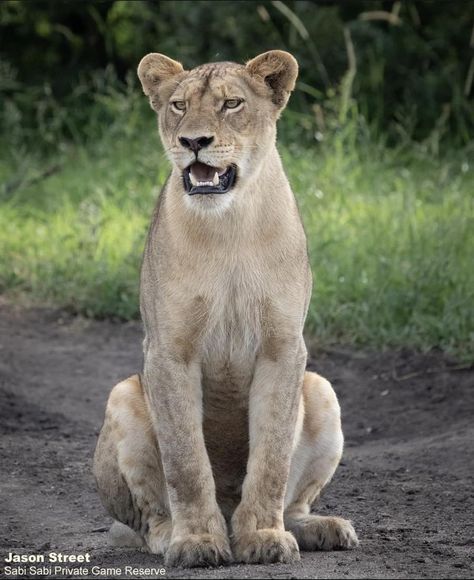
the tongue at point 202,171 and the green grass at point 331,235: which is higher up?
the tongue at point 202,171

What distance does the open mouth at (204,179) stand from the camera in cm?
421

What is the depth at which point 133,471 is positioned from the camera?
4551mm

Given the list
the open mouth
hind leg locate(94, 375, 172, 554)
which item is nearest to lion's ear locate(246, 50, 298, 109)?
the open mouth

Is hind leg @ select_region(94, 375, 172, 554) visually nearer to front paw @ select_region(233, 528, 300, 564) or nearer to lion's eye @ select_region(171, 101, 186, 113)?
front paw @ select_region(233, 528, 300, 564)

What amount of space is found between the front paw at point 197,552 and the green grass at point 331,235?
316cm

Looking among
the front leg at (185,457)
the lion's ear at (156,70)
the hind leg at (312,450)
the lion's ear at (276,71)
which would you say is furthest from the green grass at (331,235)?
the front leg at (185,457)

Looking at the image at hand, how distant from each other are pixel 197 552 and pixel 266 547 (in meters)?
0.22

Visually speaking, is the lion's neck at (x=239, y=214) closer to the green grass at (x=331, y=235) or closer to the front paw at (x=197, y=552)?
the front paw at (x=197, y=552)

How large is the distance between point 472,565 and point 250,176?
146cm

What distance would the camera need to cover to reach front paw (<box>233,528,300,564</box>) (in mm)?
4160

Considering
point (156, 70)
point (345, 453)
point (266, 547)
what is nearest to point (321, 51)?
point (345, 453)

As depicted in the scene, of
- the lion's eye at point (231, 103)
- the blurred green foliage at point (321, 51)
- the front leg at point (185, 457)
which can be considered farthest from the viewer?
the blurred green foliage at point (321, 51)

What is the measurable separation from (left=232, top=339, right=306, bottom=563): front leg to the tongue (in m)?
0.61

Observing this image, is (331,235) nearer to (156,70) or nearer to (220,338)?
(156,70)
